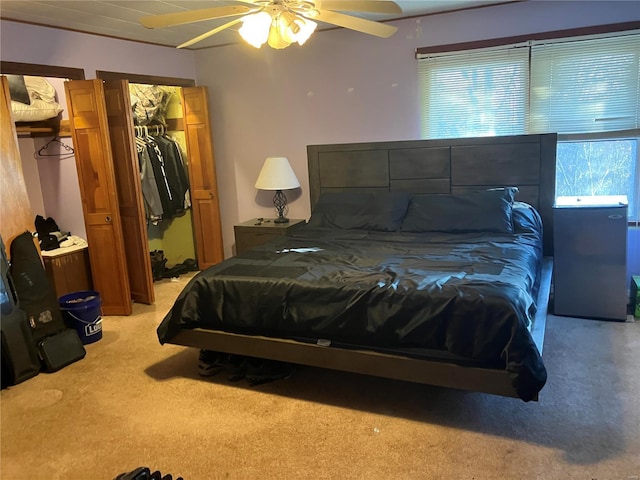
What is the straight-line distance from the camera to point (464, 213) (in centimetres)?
379

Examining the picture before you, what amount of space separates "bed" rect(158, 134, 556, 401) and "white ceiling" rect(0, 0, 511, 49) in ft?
3.43

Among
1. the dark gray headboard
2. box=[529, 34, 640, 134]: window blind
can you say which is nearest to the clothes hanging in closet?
the dark gray headboard

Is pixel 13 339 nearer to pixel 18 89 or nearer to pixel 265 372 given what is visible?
pixel 265 372

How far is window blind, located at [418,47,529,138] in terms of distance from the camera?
3.99 metres

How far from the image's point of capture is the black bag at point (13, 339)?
3.06m

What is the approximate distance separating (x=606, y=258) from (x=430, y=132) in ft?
5.55

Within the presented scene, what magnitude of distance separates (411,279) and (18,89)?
351cm

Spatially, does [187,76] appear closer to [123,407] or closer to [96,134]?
[96,134]

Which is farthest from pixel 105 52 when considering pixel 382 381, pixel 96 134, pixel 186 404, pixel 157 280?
pixel 382 381

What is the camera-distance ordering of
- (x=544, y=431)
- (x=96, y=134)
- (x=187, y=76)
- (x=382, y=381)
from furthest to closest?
(x=187, y=76), (x=96, y=134), (x=382, y=381), (x=544, y=431)

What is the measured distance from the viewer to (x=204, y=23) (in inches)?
161

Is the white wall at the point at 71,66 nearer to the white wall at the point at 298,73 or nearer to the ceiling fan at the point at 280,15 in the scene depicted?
the white wall at the point at 298,73

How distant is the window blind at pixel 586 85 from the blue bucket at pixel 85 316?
3600 millimetres

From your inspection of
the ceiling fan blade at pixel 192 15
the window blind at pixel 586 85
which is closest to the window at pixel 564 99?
the window blind at pixel 586 85
